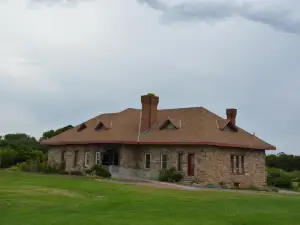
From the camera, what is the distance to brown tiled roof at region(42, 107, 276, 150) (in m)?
37.7

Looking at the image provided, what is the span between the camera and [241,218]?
14984 mm

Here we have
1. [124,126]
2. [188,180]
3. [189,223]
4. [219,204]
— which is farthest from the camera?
[124,126]

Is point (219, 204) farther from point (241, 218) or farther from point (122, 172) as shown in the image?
point (122, 172)

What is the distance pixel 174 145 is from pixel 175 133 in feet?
4.86

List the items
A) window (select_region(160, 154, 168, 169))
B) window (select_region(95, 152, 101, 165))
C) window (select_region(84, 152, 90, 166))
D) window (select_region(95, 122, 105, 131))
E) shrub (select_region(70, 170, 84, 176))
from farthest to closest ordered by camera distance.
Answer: window (select_region(95, 122, 105, 131)) → window (select_region(84, 152, 90, 166)) → window (select_region(95, 152, 101, 165)) → shrub (select_region(70, 170, 84, 176)) → window (select_region(160, 154, 168, 169))

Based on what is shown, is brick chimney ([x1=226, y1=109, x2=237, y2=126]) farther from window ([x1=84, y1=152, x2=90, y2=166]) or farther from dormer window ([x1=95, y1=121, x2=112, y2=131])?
window ([x1=84, y1=152, x2=90, y2=166])

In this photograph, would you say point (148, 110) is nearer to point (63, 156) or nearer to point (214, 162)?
point (214, 162)

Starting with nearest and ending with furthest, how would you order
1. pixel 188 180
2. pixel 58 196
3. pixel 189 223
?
pixel 189 223, pixel 58 196, pixel 188 180

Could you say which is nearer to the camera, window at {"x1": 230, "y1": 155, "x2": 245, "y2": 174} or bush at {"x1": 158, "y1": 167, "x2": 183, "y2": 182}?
bush at {"x1": 158, "y1": 167, "x2": 183, "y2": 182}

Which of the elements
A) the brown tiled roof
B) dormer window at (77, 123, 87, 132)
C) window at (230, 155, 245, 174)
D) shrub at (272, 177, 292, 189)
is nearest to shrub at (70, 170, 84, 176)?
the brown tiled roof

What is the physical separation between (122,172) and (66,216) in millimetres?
24673

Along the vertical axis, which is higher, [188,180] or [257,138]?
[257,138]

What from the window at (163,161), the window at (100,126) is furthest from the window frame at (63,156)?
the window at (163,161)

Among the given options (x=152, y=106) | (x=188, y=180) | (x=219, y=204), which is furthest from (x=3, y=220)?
(x=152, y=106)
